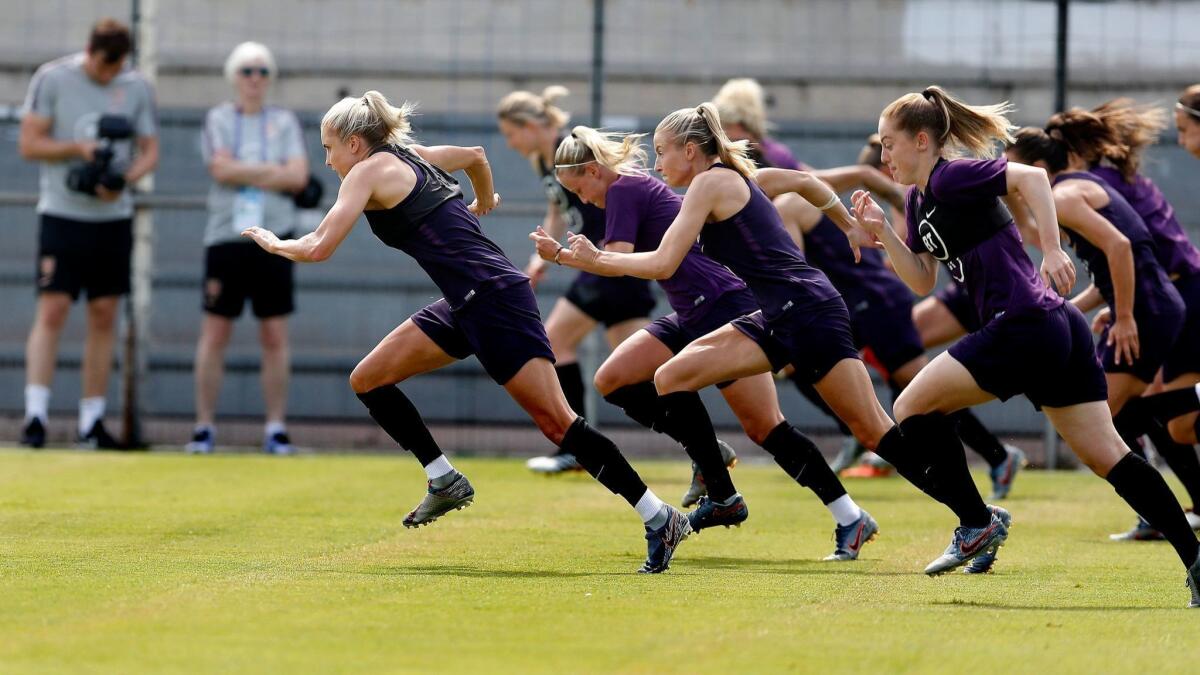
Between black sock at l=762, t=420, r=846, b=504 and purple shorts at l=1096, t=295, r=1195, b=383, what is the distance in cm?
156

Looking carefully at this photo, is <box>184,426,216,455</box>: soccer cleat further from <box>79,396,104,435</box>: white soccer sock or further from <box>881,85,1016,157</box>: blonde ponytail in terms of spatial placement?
<box>881,85,1016,157</box>: blonde ponytail

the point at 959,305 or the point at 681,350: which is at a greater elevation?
the point at 681,350

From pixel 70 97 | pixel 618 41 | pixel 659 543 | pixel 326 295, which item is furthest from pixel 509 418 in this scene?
pixel 659 543

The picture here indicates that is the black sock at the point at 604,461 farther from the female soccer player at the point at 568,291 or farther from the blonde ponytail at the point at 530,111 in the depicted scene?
A: the blonde ponytail at the point at 530,111

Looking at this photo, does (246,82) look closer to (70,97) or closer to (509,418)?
(70,97)

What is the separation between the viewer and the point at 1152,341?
8258mm

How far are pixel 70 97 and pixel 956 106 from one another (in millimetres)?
7806

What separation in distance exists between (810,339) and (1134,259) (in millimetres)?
1800

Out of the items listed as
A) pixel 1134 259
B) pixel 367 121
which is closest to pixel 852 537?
pixel 1134 259

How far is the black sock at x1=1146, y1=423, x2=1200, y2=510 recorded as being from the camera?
839 cm

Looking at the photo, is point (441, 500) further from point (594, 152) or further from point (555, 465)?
point (555, 465)

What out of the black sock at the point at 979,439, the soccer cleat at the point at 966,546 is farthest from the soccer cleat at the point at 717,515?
the black sock at the point at 979,439

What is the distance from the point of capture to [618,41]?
43.4ft

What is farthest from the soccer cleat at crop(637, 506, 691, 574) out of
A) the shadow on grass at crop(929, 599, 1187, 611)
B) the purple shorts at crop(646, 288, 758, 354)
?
the purple shorts at crop(646, 288, 758, 354)
